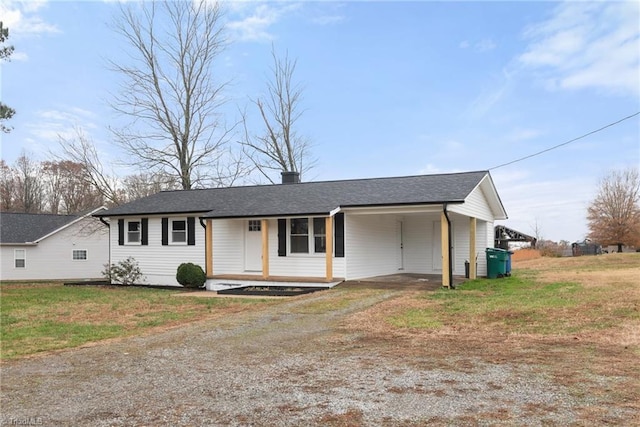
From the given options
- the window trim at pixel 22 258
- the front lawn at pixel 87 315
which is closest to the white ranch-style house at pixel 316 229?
the front lawn at pixel 87 315

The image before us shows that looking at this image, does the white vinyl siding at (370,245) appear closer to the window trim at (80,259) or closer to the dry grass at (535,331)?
the dry grass at (535,331)

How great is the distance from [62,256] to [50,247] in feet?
2.91

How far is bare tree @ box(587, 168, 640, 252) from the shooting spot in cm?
4684

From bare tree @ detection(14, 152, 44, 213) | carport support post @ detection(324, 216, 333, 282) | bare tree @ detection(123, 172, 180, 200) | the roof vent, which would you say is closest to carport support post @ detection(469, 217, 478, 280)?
carport support post @ detection(324, 216, 333, 282)

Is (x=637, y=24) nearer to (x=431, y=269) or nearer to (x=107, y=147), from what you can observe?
(x=431, y=269)

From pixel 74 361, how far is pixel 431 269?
14411 millimetres

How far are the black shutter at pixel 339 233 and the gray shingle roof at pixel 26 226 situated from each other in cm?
2339

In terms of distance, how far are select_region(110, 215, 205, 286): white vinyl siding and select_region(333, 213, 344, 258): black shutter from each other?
5.36m

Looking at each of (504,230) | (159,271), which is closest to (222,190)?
(159,271)

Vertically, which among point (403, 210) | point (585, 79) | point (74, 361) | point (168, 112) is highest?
point (168, 112)

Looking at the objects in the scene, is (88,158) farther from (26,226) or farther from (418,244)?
(418,244)

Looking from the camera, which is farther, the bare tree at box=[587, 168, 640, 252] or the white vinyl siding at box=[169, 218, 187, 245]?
the bare tree at box=[587, 168, 640, 252]

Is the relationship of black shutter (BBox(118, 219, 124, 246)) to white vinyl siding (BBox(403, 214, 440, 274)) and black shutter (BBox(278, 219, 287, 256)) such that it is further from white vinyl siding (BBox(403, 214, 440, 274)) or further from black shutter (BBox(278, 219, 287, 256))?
white vinyl siding (BBox(403, 214, 440, 274))

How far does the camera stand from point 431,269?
18.9 meters
